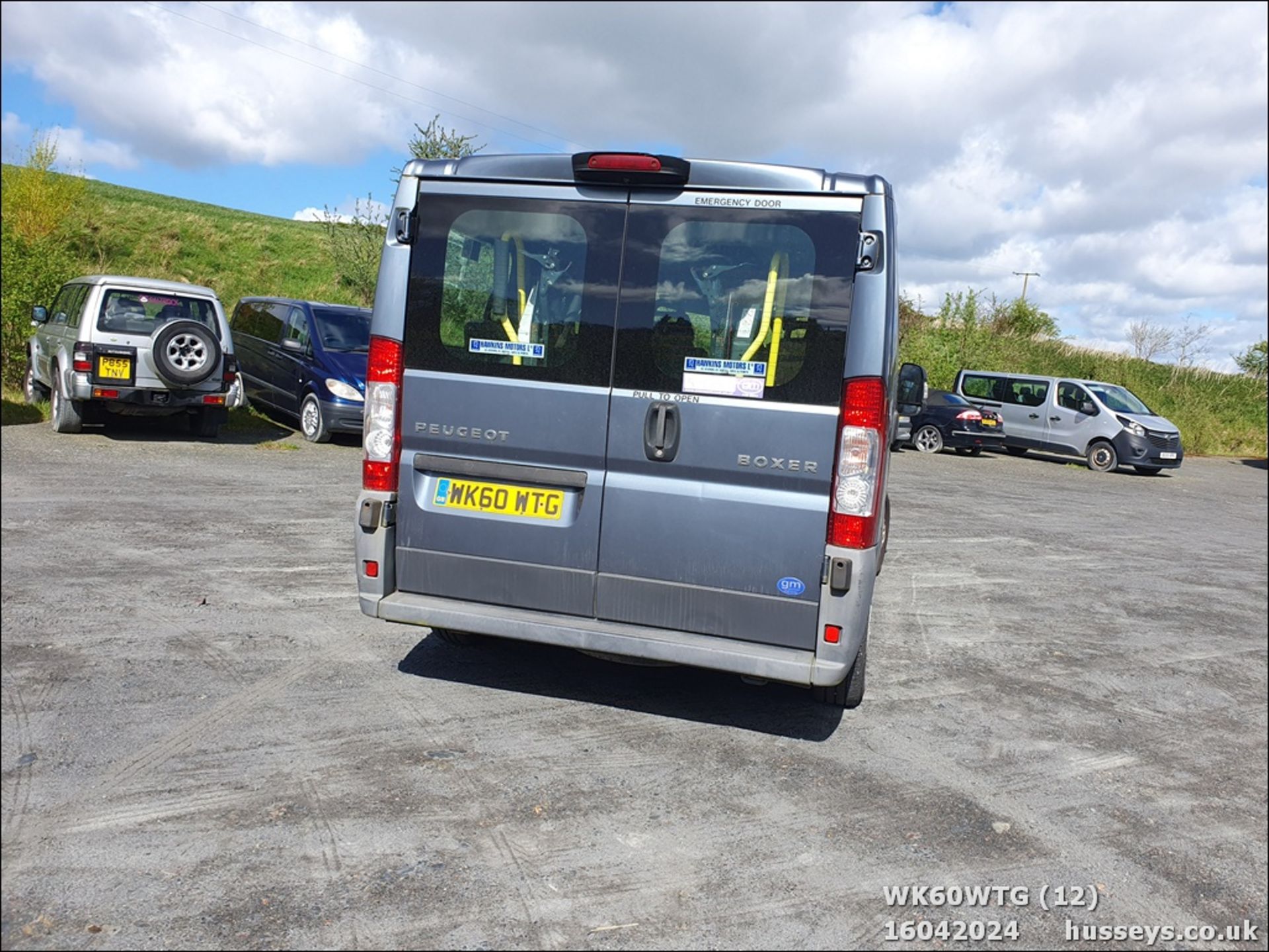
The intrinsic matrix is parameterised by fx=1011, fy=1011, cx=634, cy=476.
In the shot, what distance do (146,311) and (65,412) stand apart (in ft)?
4.78

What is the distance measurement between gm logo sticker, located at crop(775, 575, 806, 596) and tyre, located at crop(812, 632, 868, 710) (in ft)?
2.42

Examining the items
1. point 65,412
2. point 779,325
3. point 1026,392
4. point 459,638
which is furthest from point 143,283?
point 1026,392

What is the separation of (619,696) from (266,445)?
9.20 m

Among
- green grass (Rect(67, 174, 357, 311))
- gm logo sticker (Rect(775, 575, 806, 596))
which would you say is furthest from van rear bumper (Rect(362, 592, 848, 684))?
green grass (Rect(67, 174, 357, 311))

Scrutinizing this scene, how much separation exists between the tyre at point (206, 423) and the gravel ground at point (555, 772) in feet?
19.2

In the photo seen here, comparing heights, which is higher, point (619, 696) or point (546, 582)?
point (546, 582)

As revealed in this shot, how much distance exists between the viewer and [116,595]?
5500 mm

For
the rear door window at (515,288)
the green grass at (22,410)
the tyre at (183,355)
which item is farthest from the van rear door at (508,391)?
the green grass at (22,410)

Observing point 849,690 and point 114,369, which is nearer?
point 849,690

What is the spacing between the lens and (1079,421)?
2086 centimetres

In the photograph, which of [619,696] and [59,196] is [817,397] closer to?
A: [619,696]

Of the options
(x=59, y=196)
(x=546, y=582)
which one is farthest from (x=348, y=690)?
(x=59, y=196)

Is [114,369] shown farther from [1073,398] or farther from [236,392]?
[1073,398]

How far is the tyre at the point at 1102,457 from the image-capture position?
66.4 ft
